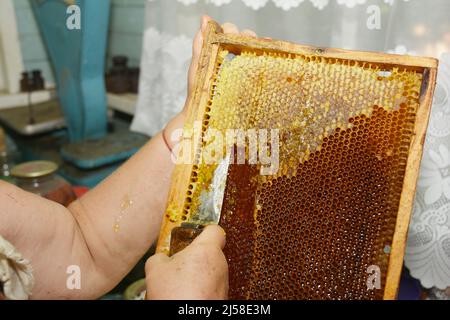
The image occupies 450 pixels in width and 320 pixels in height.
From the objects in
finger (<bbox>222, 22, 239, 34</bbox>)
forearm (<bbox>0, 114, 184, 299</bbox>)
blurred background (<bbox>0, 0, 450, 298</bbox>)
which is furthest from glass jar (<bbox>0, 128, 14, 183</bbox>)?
finger (<bbox>222, 22, 239, 34</bbox>)

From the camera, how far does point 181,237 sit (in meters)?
0.63

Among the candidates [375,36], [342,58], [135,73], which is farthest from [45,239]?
[135,73]

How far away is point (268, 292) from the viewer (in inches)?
A: 24.3

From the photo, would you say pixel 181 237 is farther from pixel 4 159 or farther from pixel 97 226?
pixel 4 159

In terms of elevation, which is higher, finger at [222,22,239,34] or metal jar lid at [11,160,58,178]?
finger at [222,22,239,34]

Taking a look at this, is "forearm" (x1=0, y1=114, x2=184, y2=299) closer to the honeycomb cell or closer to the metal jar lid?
the honeycomb cell

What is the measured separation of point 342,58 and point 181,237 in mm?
387

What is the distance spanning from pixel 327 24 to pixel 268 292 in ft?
2.67

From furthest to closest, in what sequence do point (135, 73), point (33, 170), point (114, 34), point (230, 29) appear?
1. point (114, 34)
2. point (135, 73)
3. point (33, 170)
4. point (230, 29)

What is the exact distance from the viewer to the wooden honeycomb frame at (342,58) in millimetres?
566

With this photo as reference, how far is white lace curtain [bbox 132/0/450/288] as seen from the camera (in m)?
0.90

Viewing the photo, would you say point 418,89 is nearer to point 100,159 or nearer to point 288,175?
point 288,175

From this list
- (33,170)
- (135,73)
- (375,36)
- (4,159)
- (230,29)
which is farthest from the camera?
(135,73)

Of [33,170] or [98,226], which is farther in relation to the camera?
[33,170]
